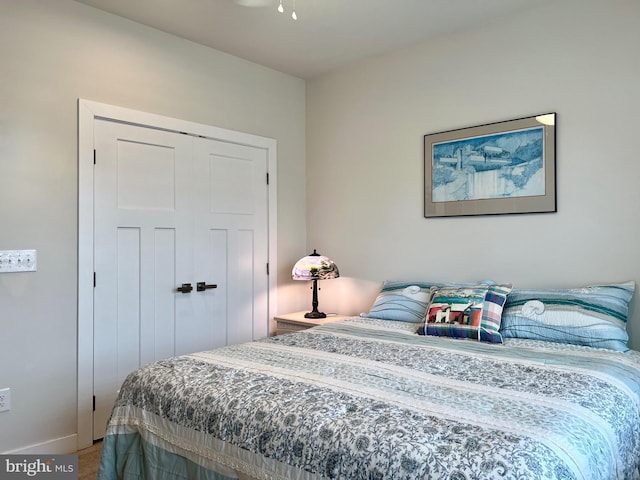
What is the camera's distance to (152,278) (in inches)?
124

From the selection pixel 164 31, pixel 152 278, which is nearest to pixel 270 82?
pixel 164 31

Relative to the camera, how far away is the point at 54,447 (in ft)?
8.82

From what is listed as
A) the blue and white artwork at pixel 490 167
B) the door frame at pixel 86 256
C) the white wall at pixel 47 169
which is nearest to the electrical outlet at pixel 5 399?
the white wall at pixel 47 169

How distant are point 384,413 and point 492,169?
2122 millimetres

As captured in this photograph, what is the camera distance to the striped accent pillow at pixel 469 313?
2535 millimetres

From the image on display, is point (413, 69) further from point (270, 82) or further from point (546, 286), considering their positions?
point (546, 286)

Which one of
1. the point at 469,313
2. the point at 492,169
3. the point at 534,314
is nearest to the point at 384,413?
the point at 469,313

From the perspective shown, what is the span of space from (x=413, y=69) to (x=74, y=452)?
11.0 ft

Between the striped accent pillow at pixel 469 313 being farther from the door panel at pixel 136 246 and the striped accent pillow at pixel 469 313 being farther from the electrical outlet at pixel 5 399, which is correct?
the electrical outlet at pixel 5 399

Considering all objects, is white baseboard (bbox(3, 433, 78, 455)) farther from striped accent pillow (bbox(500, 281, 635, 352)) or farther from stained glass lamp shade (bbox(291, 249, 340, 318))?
striped accent pillow (bbox(500, 281, 635, 352))

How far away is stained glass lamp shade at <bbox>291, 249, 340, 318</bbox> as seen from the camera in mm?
3658

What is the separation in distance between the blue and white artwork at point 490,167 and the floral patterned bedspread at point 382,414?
109 cm

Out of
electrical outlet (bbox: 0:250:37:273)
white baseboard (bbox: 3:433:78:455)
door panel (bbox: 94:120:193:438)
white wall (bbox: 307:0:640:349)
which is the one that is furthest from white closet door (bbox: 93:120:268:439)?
white wall (bbox: 307:0:640:349)

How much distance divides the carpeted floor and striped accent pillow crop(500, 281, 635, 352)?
2.32 m
